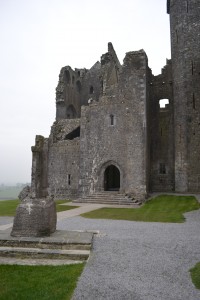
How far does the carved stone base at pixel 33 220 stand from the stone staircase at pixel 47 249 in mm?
295

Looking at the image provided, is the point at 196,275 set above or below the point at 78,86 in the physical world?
below

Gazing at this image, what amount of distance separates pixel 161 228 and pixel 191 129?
1931 cm

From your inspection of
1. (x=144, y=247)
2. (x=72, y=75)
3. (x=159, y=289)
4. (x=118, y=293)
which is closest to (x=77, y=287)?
(x=118, y=293)

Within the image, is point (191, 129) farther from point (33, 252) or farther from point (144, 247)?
point (33, 252)

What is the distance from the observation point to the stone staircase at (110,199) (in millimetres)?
23344

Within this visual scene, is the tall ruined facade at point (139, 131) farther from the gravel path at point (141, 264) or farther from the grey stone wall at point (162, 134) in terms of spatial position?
the gravel path at point (141, 264)

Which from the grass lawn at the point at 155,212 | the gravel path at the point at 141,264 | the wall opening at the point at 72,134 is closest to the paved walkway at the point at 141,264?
the gravel path at the point at 141,264

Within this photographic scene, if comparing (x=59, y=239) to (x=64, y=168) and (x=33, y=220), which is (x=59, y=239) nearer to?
(x=33, y=220)

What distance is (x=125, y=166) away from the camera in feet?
84.4

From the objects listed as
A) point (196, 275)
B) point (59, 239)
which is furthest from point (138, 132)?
point (196, 275)

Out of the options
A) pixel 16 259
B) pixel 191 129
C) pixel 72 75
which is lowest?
pixel 16 259

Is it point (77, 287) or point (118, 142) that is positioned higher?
point (118, 142)

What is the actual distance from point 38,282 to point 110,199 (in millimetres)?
18167

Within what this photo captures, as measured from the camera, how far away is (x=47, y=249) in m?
8.49
